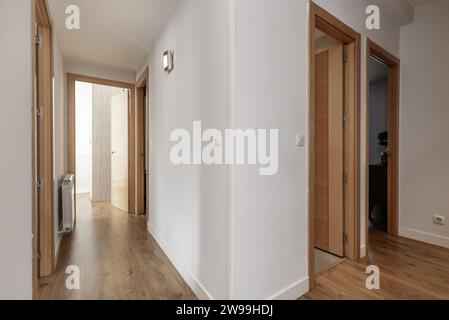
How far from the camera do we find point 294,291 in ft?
5.26

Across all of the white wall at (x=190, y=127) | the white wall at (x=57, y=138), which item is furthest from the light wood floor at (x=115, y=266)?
the white wall at (x=57, y=138)

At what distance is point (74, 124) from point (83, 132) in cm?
281

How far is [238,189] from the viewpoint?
134 centimetres

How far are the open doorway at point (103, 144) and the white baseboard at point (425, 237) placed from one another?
4.00m

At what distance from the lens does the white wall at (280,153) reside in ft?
4.41

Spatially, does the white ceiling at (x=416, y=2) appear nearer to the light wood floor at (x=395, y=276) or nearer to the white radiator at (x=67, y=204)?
the light wood floor at (x=395, y=276)


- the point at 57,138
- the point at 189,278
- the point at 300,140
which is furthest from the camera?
the point at 57,138

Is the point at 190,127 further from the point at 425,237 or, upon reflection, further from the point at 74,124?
the point at 425,237

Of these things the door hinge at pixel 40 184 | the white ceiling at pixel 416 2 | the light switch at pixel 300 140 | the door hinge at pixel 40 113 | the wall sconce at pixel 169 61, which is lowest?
the door hinge at pixel 40 184

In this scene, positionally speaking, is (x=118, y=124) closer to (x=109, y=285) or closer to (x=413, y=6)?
(x=109, y=285)

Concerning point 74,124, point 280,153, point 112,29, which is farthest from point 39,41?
point 280,153

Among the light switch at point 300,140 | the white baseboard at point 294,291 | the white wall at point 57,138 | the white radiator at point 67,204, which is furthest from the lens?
the white radiator at point 67,204

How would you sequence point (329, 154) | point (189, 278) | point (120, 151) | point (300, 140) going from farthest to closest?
point (120, 151), point (329, 154), point (189, 278), point (300, 140)
